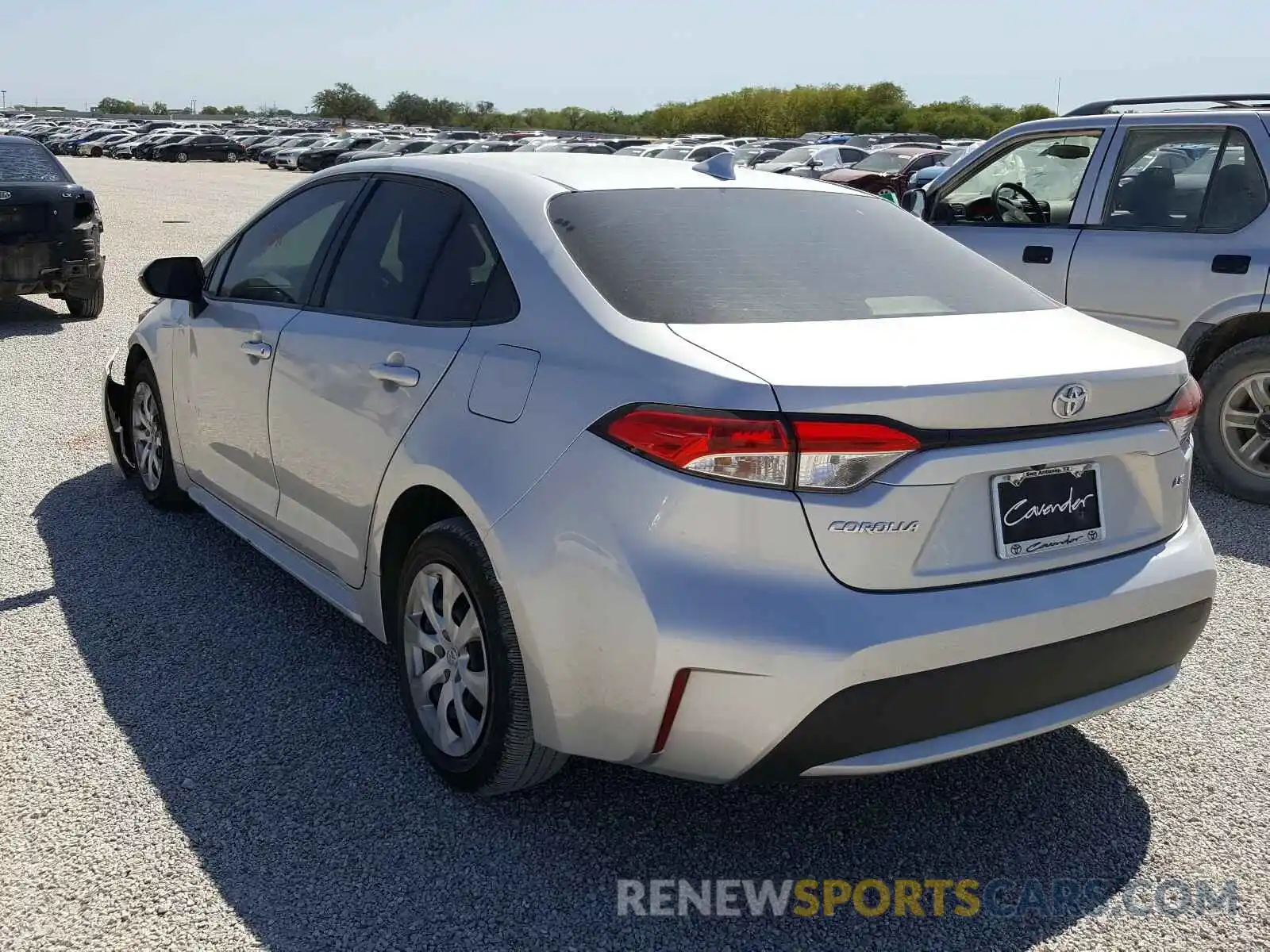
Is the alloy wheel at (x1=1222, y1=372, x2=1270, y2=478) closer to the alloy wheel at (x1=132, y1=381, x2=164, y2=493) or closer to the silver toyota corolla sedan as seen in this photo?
the silver toyota corolla sedan

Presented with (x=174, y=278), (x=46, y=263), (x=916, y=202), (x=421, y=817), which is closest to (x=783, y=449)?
(x=421, y=817)

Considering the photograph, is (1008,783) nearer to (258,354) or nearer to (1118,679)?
(1118,679)

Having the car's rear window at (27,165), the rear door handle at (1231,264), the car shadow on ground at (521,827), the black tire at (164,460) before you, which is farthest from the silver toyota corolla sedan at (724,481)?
the car's rear window at (27,165)

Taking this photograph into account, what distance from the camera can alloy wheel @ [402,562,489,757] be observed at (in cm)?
304

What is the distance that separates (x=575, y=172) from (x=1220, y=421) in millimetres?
4095

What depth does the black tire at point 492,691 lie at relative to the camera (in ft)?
9.32

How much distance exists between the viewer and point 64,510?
5559 mm

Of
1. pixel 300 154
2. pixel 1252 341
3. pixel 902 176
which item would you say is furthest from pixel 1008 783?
pixel 300 154

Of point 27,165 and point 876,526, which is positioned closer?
point 876,526

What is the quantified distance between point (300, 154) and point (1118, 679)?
5008 cm

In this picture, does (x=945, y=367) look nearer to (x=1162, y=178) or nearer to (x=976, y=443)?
(x=976, y=443)

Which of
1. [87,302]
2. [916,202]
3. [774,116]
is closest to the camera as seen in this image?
[916,202]

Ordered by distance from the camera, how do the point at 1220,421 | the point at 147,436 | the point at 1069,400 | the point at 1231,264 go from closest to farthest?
the point at 1069,400, the point at 147,436, the point at 1231,264, the point at 1220,421

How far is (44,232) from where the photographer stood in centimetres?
1039
